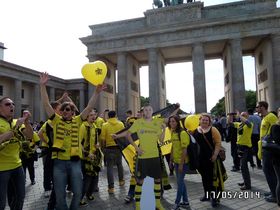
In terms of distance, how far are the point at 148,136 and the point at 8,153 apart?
237 cm

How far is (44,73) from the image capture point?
14.9 ft

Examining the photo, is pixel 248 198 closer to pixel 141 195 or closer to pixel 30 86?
pixel 141 195

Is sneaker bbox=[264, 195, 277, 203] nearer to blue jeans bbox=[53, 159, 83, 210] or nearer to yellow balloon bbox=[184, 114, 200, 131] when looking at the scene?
yellow balloon bbox=[184, 114, 200, 131]

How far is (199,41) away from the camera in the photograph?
34.8 meters

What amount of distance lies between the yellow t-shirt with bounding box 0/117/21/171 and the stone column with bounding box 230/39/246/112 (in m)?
31.6

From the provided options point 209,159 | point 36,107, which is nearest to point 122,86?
point 36,107

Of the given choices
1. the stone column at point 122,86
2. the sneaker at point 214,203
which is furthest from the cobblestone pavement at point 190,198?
the stone column at point 122,86

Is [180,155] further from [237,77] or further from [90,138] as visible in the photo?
[237,77]

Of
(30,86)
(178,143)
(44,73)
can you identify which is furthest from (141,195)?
(30,86)

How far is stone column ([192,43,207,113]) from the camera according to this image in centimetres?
3438

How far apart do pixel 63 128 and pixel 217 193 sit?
3725mm

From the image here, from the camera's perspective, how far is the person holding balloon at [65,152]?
420 centimetres

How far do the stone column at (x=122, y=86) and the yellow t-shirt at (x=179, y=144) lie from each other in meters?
31.6

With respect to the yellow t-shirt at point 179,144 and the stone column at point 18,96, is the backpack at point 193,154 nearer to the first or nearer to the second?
the yellow t-shirt at point 179,144
